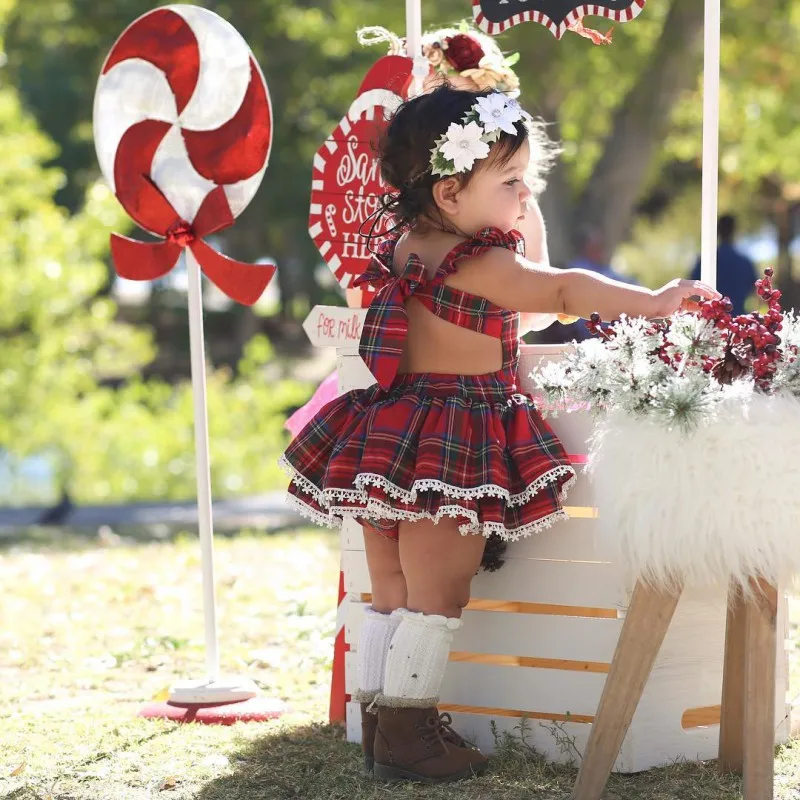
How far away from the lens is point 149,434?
9.62 meters

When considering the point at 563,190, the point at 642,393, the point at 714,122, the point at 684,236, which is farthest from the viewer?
the point at 684,236

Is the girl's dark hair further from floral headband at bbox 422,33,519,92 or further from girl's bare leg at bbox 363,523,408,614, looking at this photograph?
girl's bare leg at bbox 363,523,408,614

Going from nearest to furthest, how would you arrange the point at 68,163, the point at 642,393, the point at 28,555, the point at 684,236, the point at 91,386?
the point at 642,393 → the point at 28,555 → the point at 91,386 → the point at 68,163 → the point at 684,236

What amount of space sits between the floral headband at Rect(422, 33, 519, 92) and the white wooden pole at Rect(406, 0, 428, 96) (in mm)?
141

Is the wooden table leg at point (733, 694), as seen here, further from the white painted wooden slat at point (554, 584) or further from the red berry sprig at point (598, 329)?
the red berry sprig at point (598, 329)

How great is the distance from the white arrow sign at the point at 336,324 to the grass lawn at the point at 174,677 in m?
0.96

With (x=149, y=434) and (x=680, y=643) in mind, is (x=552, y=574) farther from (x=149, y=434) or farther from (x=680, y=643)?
(x=149, y=434)

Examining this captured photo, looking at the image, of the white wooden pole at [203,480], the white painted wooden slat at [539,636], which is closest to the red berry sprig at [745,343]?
the white painted wooden slat at [539,636]

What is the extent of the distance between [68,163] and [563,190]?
35.0 feet

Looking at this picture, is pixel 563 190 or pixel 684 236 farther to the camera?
pixel 684 236

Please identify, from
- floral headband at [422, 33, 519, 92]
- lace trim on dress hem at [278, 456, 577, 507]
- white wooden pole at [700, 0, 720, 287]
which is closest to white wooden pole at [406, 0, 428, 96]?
floral headband at [422, 33, 519, 92]

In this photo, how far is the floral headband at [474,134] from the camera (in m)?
2.51

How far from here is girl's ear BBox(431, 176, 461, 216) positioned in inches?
102

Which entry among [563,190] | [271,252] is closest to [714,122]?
[563,190]
